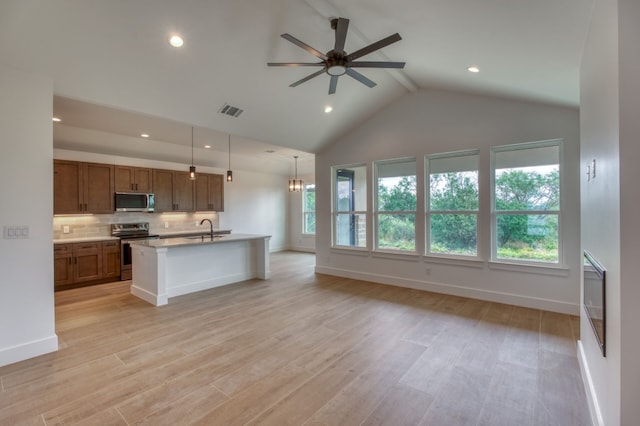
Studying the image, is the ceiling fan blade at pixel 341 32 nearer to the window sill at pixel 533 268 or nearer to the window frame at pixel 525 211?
the window frame at pixel 525 211

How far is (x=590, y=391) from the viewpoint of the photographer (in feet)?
7.04

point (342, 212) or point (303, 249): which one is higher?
point (342, 212)

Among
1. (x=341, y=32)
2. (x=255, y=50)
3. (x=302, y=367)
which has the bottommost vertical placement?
(x=302, y=367)

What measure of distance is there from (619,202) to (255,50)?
142 inches

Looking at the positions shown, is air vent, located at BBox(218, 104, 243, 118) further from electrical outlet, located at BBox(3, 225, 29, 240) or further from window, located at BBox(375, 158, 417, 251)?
window, located at BBox(375, 158, 417, 251)

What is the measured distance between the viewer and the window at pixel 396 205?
557 centimetres

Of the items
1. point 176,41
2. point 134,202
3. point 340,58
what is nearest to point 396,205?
point 340,58

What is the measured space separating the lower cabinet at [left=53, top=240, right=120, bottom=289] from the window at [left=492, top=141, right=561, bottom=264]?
6881 mm

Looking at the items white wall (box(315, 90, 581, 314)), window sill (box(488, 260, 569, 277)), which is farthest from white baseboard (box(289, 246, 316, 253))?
window sill (box(488, 260, 569, 277))

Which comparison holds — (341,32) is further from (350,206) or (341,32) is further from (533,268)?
(350,206)

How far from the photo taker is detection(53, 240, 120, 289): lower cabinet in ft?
17.2

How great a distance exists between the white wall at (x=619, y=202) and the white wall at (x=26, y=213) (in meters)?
4.48

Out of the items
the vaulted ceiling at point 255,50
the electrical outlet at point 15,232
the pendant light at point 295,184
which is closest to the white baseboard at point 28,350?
the electrical outlet at point 15,232

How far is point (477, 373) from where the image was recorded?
2.59m
